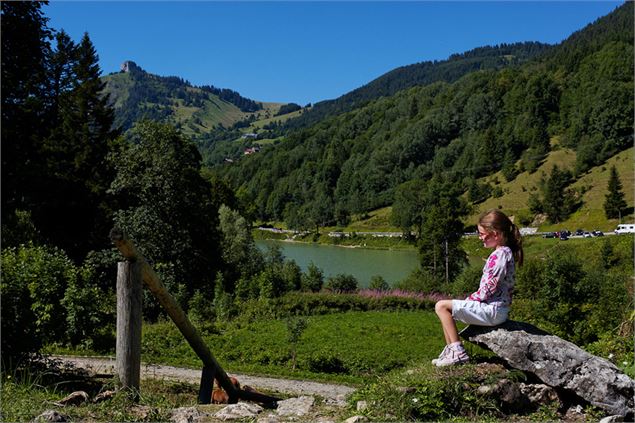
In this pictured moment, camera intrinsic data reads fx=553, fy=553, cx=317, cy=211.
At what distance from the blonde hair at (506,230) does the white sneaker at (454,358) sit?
1268mm

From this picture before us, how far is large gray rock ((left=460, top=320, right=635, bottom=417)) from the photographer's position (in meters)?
5.73

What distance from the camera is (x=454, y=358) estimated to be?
6168 millimetres

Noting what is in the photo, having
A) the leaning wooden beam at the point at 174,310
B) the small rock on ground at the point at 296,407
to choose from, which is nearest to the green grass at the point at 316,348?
the leaning wooden beam at the point at 174,310

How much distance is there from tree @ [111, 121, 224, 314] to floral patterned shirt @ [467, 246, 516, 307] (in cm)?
1954

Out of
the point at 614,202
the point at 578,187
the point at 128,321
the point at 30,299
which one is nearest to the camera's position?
the point at 128,321

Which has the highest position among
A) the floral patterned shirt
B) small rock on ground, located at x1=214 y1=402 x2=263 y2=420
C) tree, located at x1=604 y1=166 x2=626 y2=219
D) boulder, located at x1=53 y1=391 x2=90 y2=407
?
tree, located at x1=604 y1=166 x2=626 y2=219

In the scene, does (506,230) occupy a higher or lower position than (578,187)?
lower

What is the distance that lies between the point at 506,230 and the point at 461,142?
142075 millimetres

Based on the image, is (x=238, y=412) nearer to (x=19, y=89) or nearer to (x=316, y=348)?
(x=316, y=348)

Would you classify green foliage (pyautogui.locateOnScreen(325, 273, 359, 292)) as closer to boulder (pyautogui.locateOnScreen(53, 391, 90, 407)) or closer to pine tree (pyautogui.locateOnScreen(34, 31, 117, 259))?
pine tree (pyautogui.locateOnScreen(34, 31, 117, 259))

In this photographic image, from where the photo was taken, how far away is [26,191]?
23500mm

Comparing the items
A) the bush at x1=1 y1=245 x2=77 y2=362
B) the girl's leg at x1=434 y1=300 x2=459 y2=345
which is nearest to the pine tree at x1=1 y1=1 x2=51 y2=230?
the bush at x1=1 y1=245 x2=77 y2=362

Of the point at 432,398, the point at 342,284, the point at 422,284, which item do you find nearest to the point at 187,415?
the point at 432,398

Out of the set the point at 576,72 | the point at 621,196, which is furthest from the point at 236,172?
the point at 621,196
